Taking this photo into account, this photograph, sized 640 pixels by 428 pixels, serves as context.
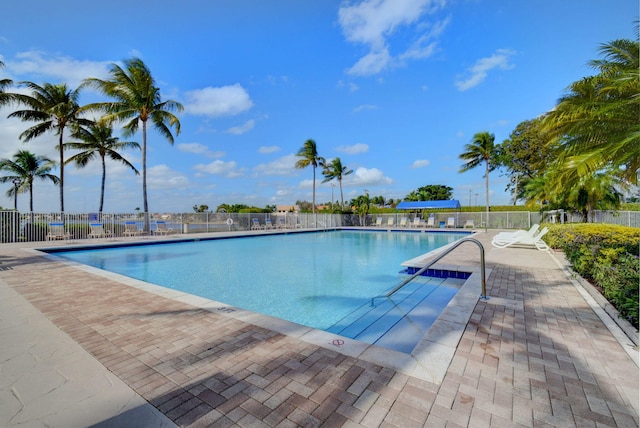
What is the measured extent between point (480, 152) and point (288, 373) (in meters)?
28.0

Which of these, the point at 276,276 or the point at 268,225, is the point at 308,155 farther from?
the point at 276,276

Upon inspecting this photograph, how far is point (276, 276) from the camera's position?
726 cm

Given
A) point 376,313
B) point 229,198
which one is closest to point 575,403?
point 376,313

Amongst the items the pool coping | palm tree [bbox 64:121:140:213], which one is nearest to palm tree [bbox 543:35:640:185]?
the pool coping

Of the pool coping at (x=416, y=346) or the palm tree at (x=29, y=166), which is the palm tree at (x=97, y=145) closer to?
the palm tree at (x=29, y=166)

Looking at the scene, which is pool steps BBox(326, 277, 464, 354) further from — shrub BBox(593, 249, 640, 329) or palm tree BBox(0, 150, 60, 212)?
palm tree BBox(0, 150, 60, 212)

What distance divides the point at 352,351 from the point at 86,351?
2393mm

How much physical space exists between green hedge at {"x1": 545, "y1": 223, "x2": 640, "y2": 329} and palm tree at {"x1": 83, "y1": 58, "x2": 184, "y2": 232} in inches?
713

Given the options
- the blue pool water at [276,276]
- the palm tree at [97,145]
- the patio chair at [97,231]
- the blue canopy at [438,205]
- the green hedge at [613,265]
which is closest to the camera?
the green hedge at [613,265]

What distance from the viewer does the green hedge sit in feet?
10.3

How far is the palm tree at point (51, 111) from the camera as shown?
1466cm

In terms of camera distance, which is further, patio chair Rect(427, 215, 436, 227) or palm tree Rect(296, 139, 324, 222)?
palm tree Rect(296, 139, 324, 222)

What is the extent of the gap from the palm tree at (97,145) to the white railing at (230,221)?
19.6 feet

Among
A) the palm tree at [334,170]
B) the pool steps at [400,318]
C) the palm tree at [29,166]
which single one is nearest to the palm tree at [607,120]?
the pool steps at [400,318]
